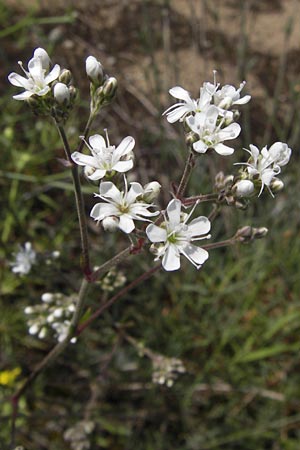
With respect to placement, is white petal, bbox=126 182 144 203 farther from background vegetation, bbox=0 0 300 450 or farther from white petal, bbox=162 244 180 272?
background vegetation, bbox=0 0 300 450

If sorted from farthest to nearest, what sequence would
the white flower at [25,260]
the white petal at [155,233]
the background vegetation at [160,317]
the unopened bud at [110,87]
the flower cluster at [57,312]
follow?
1. the background vegetation at [160,317]
2. the white flower at [25,260]
3. the flower cluster at [57,312]
4. the unopened bud at [110,87]
5. the white petal at [155,233]

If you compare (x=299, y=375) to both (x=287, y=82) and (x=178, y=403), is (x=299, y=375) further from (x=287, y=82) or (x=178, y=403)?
(x=287, y=82)

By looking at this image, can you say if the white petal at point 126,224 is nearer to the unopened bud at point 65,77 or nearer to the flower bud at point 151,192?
the flower bud at point 151,192

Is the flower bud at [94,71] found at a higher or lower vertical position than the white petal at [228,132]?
higher

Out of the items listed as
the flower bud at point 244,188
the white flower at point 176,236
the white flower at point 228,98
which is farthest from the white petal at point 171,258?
the white flower at point 228,98

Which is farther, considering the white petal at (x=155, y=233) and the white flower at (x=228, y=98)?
the white flower at (x=228, y=98)

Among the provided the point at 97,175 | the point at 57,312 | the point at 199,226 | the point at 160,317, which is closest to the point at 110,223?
the point at 97,175

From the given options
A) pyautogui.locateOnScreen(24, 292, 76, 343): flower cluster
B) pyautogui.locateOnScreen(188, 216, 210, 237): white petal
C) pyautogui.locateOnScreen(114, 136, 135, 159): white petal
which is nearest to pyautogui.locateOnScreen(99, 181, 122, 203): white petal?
pyautogui.locateOnScreen(114, 136, 135, 159): white petal
